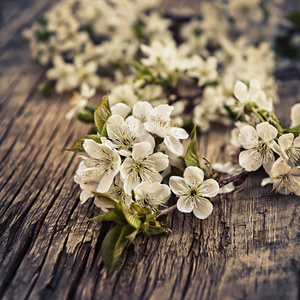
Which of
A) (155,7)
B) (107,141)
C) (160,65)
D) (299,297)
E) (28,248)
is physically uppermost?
(107,141)

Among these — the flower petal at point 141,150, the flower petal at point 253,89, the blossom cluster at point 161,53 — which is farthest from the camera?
the blossom cluster at point 161,53

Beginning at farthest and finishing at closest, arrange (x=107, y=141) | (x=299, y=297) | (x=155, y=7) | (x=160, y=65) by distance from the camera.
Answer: (x=155, y=7)
(x=160, y=65)
(x=107, y=141)
(x=299, y=297)

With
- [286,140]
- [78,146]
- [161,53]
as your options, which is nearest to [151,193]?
[78,146]

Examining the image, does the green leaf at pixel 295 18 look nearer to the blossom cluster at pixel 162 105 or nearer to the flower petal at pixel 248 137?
the blossom cluster at pixel 162 105

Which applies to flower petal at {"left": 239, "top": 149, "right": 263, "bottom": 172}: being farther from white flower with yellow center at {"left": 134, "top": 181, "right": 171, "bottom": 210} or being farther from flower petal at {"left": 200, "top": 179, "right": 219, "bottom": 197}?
white flower with yellow center at {"left": 134, "top": 181, "right": 171, "bottom": 210}

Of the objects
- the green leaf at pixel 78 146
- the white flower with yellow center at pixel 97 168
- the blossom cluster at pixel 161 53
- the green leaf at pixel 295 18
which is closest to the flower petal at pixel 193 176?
the white flower with yellow center at pixel 97 168

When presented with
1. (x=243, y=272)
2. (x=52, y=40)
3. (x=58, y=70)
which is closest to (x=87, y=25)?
(x=52, y=40)

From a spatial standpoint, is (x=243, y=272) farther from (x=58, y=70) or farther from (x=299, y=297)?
(x=58, y=70)
